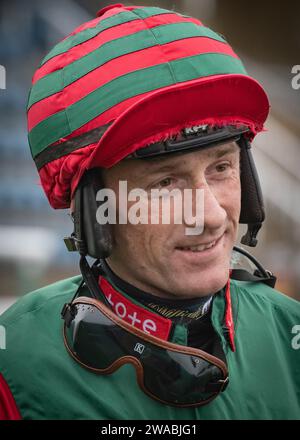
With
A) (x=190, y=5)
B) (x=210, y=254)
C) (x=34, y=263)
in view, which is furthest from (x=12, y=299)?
(x=210, y=254)

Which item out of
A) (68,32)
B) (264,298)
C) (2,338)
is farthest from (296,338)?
(68,32)

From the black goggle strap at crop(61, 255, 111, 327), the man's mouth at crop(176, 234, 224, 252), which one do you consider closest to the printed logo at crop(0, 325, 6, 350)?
the black goggle strap at crop(61, 255, 111, 327)

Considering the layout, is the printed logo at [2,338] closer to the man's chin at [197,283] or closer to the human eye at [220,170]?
the man's chin at [197,283]

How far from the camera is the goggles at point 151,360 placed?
1.35m

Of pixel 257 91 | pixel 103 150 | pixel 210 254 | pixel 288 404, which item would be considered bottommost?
pixel 288 404

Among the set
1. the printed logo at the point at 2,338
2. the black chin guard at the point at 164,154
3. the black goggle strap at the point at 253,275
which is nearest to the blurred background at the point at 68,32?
the black goggle strap at the point at 253,275

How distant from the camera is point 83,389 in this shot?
1.38 m

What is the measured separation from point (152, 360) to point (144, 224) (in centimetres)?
32

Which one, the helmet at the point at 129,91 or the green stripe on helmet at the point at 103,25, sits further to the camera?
the green stripe on helmet at the point at 103,25

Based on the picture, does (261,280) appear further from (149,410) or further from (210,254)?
(149,410)

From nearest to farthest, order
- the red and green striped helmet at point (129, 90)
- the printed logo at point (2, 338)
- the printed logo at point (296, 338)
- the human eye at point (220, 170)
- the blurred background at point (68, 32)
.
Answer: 1. the red and green striped helmet at point (129, 90)
2. the human eye at point (220, 170)
3. the printed logo at point (2, 338)
4. the printed logo at point (296, 338)
5. the blurred background at point (68, 32)

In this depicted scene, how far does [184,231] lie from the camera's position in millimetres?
1353

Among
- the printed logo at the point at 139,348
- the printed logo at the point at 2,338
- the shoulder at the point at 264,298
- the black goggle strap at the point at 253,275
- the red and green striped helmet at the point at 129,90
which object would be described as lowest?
the printed logo at the point at 2,338

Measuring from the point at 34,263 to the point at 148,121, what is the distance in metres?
2.94
